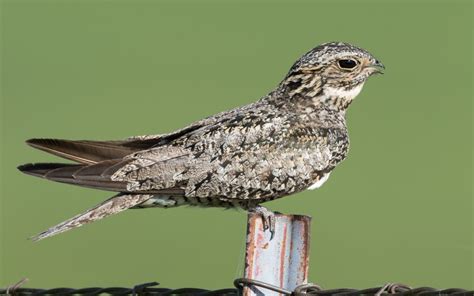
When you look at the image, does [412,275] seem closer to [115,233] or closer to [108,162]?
[115,233]

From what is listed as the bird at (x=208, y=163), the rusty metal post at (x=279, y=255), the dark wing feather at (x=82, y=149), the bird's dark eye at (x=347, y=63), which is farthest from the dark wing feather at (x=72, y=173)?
the bird's dark eye at (x=347, y=63)

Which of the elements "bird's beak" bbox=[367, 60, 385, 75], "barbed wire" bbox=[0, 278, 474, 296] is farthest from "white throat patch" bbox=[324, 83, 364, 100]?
"barbed wire" bbox=[0, 278, 474, 296]

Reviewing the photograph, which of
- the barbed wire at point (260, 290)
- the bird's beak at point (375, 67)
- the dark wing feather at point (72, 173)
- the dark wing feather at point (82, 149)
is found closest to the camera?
the barbed wire at point (260, 290)

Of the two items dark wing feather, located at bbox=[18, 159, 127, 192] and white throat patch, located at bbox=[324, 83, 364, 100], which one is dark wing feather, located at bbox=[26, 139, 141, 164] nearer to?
dark wing feather, located at bbox=[18, 159, 127, 192]

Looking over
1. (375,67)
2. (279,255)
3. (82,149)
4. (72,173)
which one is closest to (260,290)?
(279,255)

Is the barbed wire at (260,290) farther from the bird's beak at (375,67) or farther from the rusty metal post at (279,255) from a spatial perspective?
the bird's beak at (375,67)

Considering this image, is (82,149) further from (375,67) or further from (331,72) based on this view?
→ (375,67)
